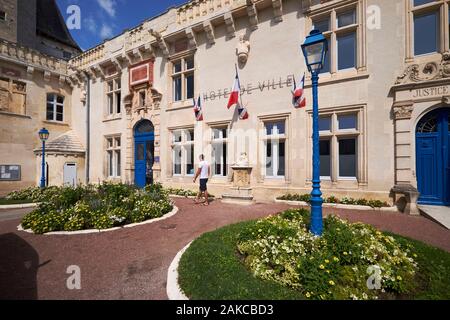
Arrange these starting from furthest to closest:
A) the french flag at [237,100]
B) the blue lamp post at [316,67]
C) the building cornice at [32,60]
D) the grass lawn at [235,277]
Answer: the building cornice at [32,60] → the french flag at [237,100] → the blue lamp post at [316,67] → the grass lawn at [235,277]

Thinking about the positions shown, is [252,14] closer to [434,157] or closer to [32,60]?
[434,157]

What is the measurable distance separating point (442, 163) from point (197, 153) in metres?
8.93

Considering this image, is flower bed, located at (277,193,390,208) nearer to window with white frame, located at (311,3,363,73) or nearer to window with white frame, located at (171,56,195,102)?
window with white frame, located at (311,3,363,73)

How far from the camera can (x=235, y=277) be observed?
10.1ft

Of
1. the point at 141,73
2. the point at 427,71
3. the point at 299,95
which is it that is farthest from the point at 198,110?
the point at 427,71

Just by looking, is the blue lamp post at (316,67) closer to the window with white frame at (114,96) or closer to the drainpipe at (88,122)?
the window with white frame at (114,96)

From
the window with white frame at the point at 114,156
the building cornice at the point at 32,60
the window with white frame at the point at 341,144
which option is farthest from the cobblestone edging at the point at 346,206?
the building cornice at the point at 32,60

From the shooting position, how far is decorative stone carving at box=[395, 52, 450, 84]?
6.42 metres

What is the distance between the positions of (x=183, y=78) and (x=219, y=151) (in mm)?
4418

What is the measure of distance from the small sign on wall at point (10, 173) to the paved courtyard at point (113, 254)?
900cm

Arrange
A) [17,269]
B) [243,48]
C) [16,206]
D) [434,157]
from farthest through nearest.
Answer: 1. [243,48]
2. [16,206]
3. [434,157]
4. [17,269]

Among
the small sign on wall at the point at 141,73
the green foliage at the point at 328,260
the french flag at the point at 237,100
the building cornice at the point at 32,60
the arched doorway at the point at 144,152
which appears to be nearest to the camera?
the green foliage at the point at 328,260

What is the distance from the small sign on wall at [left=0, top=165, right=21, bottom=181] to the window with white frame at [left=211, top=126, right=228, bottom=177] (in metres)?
12.5

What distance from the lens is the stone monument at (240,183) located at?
29.0 feet
